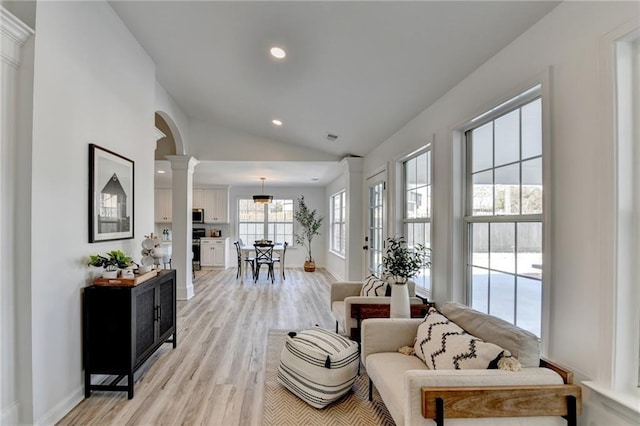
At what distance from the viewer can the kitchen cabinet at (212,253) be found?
29.3ft

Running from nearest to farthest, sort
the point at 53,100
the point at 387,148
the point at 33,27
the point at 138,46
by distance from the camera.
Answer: the point at 33,27 → the point at 53,100 → the point at 138,46 → the point at 387,148

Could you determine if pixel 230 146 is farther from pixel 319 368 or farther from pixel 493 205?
pixel 493 205

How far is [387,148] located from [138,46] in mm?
2985

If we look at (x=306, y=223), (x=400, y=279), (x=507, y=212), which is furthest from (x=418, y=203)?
(x=306, y=223)

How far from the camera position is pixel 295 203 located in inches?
369

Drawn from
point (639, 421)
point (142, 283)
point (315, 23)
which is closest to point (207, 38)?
point (315, 23)

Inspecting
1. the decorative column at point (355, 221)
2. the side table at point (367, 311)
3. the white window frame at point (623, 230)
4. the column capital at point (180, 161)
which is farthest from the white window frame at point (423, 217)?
the column capital at point (180, 161)

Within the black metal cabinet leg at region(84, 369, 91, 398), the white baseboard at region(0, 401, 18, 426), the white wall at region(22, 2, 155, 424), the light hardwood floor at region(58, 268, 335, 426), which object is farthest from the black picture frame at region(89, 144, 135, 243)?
the light hardwood floor at region(58, 268, 335, 426)

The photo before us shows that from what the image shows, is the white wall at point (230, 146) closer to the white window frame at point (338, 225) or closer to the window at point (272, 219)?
the white window frame at point (338, 225)

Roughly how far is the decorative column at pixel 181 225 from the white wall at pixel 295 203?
385 centimetres

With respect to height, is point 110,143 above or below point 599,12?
below

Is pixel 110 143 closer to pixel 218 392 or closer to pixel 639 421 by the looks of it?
pixel 218 392

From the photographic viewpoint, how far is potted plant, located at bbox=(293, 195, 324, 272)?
8797mm

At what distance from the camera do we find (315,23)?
2.42 meters
